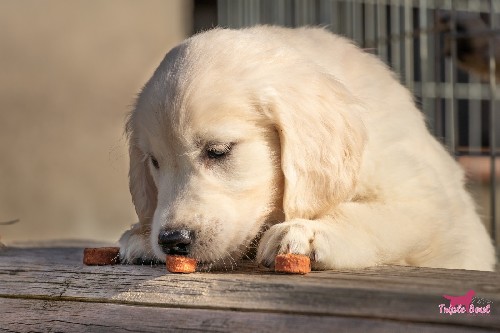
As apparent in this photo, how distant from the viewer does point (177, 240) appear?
9.04 ft

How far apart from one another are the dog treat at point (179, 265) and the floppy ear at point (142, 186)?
0.72 meters

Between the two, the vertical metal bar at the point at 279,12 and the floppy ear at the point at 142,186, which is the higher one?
the vertical metal bar at the point at 279,12

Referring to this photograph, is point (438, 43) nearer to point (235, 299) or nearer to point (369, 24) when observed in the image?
point (369, 24)

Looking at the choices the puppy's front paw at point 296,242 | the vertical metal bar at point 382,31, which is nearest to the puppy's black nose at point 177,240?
the puppy's front paw at point 296,242

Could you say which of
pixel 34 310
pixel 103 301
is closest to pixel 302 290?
pixel 103 301

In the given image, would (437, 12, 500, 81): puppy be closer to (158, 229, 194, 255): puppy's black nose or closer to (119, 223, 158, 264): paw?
(119, 223, 158, 264): paw

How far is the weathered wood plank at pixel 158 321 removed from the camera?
82.8 inches

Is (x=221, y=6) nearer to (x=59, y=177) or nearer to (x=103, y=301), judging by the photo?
(x=59, y=177)

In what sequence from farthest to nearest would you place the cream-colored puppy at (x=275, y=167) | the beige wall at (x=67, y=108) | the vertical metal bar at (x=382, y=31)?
the beige wall at (x=67, y=108) → the vertical metal bar at (x=382, y=31) → the cream-colored puppy at (x=275, y=167)

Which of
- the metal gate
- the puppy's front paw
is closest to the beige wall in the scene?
the metal gate

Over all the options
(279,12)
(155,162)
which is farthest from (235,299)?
(279,12)

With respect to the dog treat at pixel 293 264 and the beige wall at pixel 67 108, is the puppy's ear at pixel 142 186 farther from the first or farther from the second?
the beige wall at pixel 67 108

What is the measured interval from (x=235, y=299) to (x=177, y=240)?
0.43 metres

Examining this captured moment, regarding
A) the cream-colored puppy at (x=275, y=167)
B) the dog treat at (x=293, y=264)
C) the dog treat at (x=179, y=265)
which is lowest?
the dog treat at (x=179, y=265)
